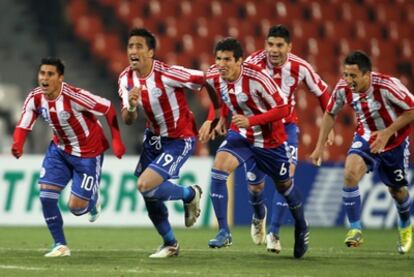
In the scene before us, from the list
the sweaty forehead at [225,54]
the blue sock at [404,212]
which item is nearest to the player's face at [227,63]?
the sweaty forehead at [225,54]

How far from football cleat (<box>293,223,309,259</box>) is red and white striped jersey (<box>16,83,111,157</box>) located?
199 centimetres

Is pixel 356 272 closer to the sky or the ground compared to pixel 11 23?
closer to the ground

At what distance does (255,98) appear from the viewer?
30.2 ft

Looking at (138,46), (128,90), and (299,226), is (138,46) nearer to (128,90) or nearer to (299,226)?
(128,90)

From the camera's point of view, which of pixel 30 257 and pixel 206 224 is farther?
pixel 206 224

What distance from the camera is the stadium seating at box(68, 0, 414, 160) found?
61.1 feet

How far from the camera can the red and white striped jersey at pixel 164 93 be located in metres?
9.19

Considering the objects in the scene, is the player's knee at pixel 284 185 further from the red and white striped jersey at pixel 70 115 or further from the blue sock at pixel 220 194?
the red and white striped jersey at pixel 70 115

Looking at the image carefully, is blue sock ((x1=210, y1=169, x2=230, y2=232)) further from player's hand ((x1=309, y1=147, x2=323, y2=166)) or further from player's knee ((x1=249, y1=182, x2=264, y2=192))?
player's knee ((x1=249, y1=182, x2=264, y2=192))

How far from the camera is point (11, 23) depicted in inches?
722

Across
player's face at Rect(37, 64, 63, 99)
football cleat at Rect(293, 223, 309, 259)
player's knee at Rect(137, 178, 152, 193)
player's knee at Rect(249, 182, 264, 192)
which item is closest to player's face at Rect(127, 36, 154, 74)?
player's face at Rect(37, 64, 63, 99)

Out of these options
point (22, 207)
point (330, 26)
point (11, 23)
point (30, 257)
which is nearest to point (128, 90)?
point (30, 257)

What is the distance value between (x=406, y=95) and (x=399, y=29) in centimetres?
1104

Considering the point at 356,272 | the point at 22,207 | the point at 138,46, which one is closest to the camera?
the point at 356,272
